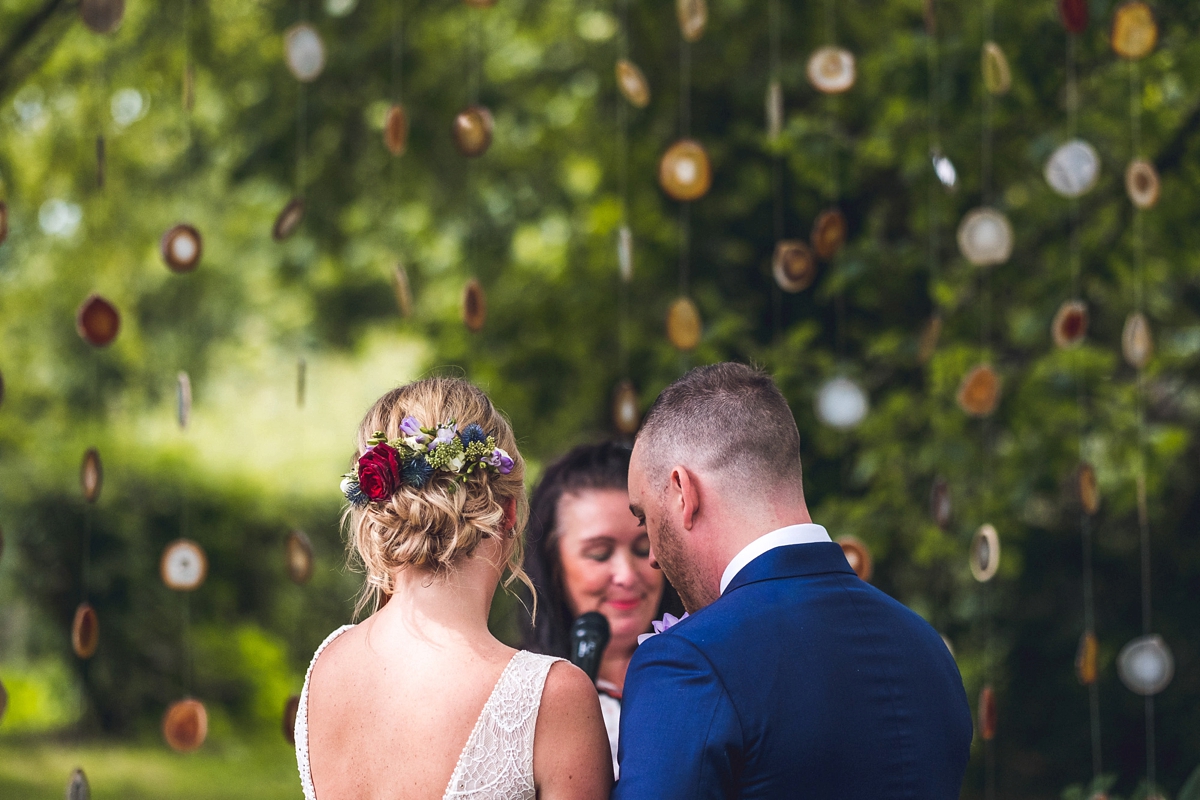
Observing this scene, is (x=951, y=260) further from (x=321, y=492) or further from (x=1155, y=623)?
(x=321, y=492)

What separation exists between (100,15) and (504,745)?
2.36 metres

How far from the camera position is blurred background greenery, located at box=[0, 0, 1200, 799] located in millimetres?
4207

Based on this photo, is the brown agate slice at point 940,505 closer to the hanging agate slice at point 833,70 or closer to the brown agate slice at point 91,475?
the hanging agate slice at point 833,70

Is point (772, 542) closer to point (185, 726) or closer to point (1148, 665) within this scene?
point (185, 726)

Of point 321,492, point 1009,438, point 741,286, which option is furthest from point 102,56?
point 321,492

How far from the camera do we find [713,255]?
502cm

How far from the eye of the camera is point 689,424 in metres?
1.64

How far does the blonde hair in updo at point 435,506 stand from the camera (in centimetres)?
160

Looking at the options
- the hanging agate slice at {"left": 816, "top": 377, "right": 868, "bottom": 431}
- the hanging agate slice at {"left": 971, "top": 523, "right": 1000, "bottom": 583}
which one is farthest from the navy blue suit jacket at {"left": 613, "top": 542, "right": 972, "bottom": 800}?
the hanging agate slice at {"left": 816, "top": 377, "right": 868, "bottom": 431}

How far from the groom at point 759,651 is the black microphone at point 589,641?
0.69 metres

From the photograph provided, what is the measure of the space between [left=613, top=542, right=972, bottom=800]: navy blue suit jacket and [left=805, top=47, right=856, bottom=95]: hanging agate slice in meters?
2.21

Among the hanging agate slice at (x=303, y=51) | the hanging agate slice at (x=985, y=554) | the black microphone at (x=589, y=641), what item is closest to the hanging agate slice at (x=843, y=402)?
the hanging agate slice at (x=985, y=554)

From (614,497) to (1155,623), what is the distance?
3.35m

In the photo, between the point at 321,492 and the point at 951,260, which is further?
the point at 321,492
